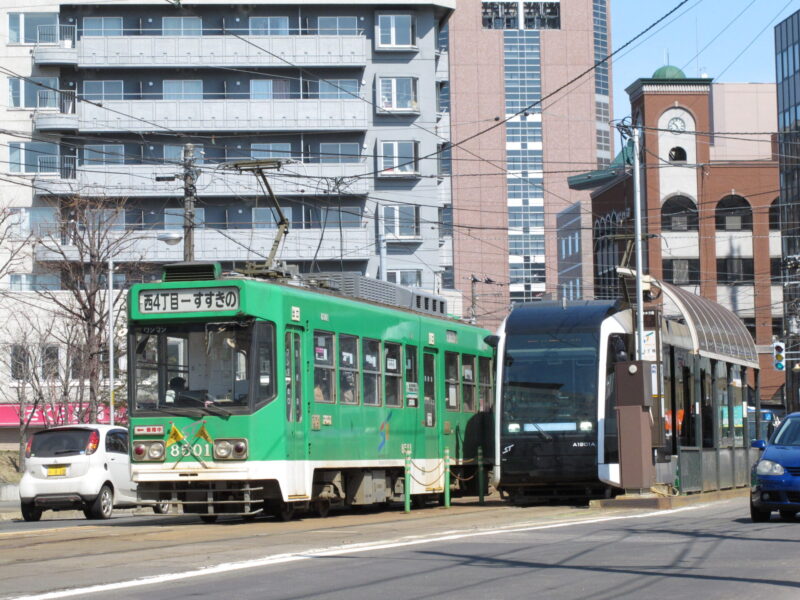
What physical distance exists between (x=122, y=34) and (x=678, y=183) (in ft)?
113

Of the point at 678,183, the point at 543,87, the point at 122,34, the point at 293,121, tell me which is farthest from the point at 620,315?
the point at 543,87

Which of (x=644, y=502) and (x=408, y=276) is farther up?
(x=408, y=276)

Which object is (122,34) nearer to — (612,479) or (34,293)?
(34,293)

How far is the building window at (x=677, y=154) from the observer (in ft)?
273

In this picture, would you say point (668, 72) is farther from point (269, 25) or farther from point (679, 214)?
point (269, 25)

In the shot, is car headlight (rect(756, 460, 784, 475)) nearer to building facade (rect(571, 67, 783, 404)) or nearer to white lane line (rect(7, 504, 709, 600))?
white lane line (rect(7, 504, 709, 600))

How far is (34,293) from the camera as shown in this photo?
59094 millimetres

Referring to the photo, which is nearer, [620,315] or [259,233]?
[620,315]

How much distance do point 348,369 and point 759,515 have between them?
5.95 m

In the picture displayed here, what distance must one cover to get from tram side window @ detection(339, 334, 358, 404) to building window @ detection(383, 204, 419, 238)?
42265 mm

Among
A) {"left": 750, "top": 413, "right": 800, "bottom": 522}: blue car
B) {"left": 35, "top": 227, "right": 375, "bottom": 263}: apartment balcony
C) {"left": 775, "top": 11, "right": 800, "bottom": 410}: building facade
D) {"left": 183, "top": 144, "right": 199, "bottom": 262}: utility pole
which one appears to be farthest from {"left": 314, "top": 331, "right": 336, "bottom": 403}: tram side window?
{"left": 775, "top": 11, "right": 800, "bottom": 410}: building facade

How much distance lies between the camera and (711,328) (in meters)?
27.2

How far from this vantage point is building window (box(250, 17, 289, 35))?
6362 cm

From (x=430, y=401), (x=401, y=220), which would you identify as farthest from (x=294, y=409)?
(x=401, y=220)
